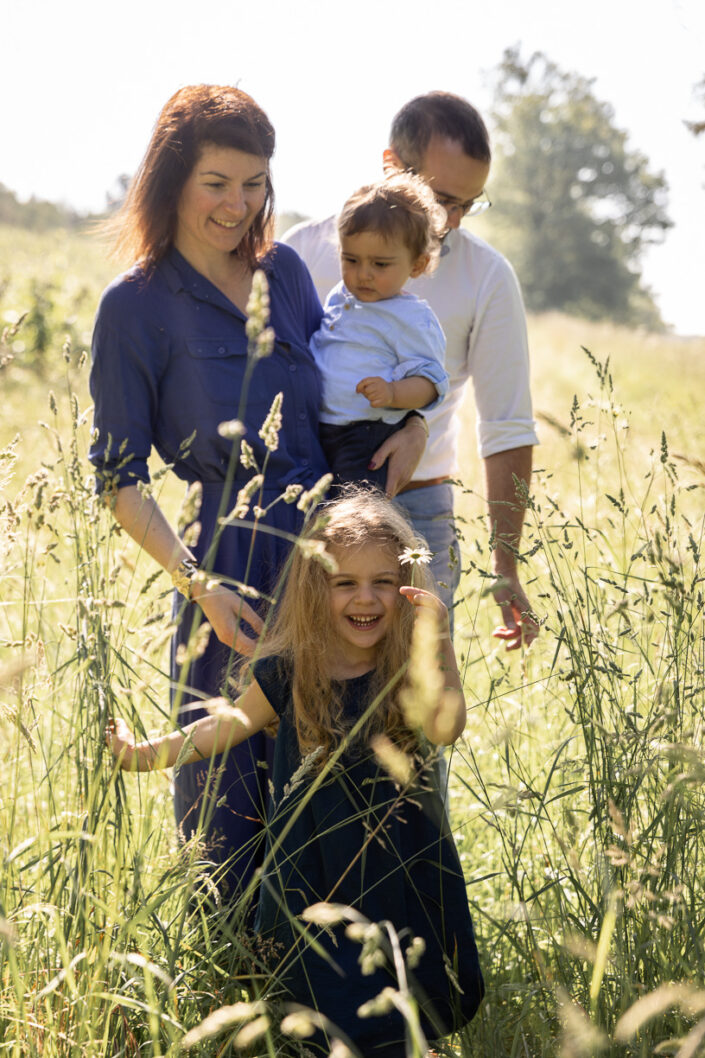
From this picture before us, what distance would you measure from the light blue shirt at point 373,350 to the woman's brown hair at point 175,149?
50 centimetres

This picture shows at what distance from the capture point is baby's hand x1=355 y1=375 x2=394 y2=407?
2.66m

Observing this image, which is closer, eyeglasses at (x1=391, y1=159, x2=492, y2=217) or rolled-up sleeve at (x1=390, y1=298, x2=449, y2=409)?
rolled-up sleeve at (x1=390, y1=298, x2=449, y2=409)

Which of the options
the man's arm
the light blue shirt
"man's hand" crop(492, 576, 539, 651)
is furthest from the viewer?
the man's arm

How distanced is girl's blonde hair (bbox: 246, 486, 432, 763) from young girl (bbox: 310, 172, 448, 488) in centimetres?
42

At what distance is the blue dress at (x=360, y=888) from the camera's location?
2182 mm

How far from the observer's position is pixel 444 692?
2.10m

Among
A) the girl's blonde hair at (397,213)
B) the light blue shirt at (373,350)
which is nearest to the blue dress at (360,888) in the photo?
the light blue shirt at (373,350)

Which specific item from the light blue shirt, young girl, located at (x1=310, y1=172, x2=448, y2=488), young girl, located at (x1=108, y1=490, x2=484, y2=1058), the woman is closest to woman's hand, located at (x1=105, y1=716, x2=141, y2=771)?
young girl, located at (x1=108, y1=490, x2=484, y2=1058)

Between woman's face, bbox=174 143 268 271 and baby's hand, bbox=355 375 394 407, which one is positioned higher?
woman's face, bbox=174 143 268 271

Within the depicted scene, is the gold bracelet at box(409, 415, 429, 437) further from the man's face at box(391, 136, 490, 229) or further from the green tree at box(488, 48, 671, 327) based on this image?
the green tree at box(488, 48, 671, 327)

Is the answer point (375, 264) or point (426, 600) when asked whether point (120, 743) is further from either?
point (375, 264)

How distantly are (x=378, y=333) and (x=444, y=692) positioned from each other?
1.14 meters

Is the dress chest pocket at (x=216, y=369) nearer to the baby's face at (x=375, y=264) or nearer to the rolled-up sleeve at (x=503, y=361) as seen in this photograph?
the baby's face at (x=375, y=264)

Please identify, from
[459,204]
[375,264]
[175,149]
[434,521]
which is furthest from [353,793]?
[459,204]
